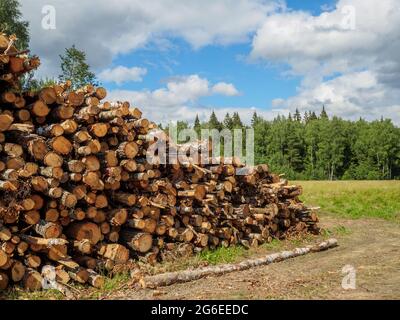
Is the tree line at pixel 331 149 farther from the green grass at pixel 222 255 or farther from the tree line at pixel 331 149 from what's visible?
the green grass at pixel 222 255

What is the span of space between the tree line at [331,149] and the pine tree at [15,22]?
5092cm

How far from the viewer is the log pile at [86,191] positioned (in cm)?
685

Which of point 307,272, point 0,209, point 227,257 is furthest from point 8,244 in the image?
point 307,272

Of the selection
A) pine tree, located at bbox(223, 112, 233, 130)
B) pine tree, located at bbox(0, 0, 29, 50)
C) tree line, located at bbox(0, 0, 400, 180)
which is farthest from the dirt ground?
pine tree, located at bbox(223, 112, 233, 130)

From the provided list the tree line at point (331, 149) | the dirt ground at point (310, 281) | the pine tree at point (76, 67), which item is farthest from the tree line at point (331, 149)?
the dirt ground at point (310, 281)

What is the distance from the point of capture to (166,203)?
8.99 meters

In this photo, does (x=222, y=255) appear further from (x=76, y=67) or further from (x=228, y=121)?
→ (x=228, y=121)

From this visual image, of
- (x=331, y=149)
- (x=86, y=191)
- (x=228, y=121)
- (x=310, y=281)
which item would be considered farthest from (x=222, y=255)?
(x=228, y=121)

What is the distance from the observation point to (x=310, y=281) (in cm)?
772

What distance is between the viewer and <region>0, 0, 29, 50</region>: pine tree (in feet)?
97.5

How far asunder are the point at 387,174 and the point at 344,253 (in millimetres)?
78634

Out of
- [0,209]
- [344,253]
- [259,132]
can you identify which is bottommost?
[344,253]
